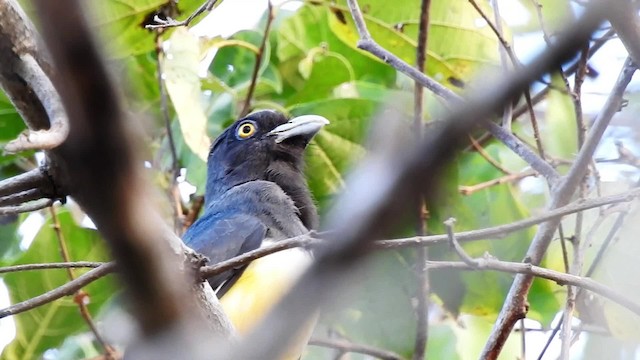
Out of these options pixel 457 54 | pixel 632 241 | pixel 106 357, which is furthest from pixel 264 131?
pixel 632 241

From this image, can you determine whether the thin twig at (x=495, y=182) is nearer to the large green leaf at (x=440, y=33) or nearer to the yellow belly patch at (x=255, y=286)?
the large green leaf at (x=440, y=33)

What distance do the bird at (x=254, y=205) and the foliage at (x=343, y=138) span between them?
0.11 metres

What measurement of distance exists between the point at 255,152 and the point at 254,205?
0.65 meters

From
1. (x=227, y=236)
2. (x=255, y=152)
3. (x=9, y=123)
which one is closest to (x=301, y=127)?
(x=255, y=152)

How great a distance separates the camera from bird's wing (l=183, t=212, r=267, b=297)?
11.3 feet

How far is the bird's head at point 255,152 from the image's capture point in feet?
14.1

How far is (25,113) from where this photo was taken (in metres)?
1.48

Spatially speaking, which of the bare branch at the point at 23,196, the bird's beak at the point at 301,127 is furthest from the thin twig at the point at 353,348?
the bare branch at the point at 23,196

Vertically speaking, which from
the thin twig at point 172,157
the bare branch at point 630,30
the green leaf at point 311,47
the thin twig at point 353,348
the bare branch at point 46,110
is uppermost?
the green leaf at point 311,47

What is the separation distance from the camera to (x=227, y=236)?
3.52 metres

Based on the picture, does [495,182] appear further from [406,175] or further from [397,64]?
[406,175]

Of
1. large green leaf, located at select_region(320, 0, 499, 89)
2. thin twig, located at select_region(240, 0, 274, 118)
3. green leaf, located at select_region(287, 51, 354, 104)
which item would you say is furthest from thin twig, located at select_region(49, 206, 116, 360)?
large green leaf, located at select_region(320, 0, 499, 89)

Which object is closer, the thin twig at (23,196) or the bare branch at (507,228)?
the bare branch at (507,228)

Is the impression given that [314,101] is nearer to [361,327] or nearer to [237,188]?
[237,188]
